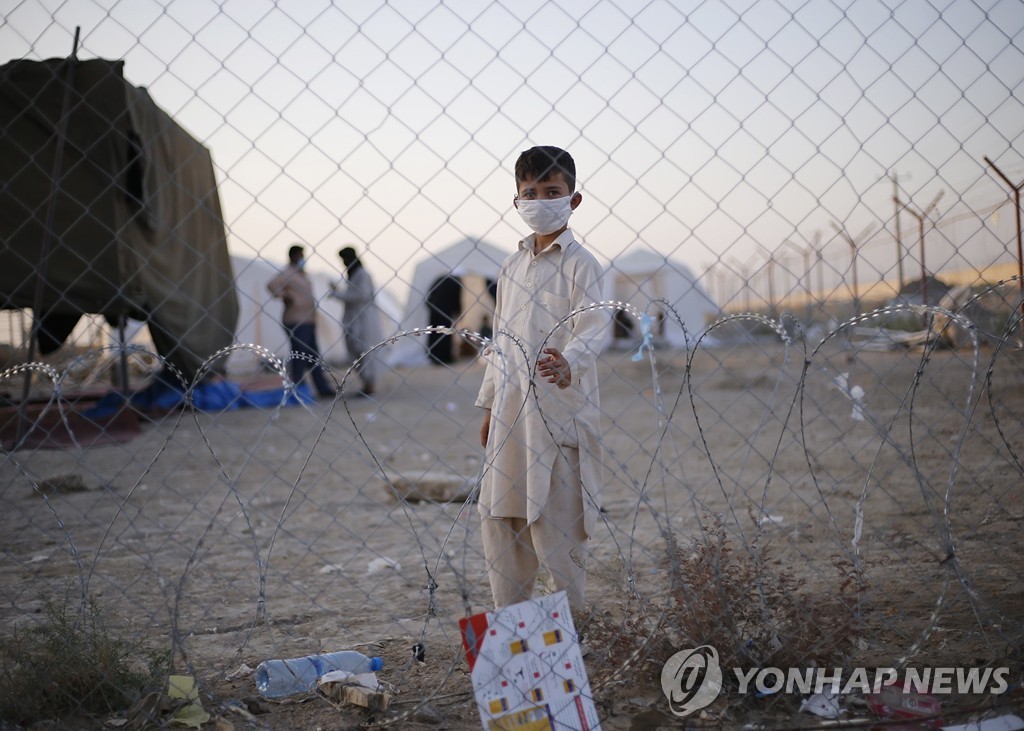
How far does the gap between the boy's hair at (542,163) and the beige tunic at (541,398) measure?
0.17m

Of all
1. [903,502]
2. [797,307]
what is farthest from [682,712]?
[797,307]

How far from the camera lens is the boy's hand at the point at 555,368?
81.8 inches

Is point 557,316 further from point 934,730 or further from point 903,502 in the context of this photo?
point 903,502

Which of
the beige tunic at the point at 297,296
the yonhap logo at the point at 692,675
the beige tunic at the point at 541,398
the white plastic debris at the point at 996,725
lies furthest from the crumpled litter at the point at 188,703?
the beige tunic at the point at 297,296

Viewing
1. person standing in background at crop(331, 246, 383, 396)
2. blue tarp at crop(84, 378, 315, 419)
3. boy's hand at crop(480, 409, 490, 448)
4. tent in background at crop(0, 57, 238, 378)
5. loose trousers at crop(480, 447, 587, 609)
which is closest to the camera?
loose trousers at crop(480, 447, 587, 609)

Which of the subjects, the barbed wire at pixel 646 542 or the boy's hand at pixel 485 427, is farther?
the boy's hand at pixel 485 427

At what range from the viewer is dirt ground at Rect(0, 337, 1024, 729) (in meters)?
2.07

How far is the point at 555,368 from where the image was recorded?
6.87ft

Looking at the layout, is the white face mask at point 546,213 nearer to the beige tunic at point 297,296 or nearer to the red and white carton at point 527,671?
the red and white carton at point 527,671

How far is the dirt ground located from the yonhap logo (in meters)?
0.04

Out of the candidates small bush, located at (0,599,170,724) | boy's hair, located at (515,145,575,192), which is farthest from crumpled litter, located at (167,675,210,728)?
boy's hair, located at (515,145,575,192)

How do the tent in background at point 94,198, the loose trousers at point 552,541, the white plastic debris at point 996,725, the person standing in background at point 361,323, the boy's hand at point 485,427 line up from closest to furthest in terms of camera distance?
the white plastic debris at point 996,725 → the loose trousers at point 552,541 → the boy's hand at point 485,427 → the tent in background at point 94,198 → the person standing in background at point 361,323

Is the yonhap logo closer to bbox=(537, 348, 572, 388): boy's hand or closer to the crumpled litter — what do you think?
bbox=(537, 348, 572, 388): boy's hand

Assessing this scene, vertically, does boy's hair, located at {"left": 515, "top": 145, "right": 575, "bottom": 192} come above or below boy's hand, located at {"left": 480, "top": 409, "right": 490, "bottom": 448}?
above
